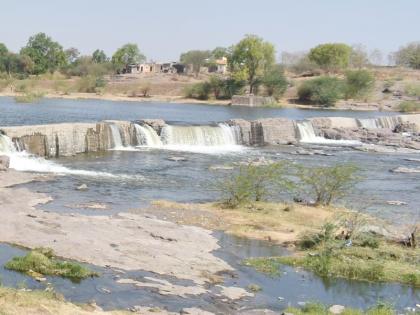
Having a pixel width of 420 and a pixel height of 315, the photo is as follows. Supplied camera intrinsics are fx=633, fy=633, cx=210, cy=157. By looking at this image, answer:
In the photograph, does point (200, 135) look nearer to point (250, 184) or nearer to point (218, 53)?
point (250, 184)

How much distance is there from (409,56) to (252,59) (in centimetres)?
4602

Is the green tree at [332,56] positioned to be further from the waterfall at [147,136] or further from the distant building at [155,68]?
the waterfall at [147,136]

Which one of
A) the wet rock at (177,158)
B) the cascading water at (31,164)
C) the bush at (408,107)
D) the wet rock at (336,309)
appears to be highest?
the bush at (408,107)

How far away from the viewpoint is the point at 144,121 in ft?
95.3

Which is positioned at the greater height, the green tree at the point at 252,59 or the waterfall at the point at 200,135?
the green tree at the point at 252,59

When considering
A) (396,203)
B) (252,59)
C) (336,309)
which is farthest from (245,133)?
(252,59)

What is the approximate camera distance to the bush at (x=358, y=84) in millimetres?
63375

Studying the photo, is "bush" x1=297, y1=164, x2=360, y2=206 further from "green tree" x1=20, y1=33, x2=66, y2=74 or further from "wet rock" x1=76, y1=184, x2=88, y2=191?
"green tree" x1=20, y1=33, x2=66, y2=74

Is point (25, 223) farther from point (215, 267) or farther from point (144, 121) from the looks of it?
point (144, 121)

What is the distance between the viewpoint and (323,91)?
192ft

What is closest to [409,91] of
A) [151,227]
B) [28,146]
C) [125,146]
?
[125,146]

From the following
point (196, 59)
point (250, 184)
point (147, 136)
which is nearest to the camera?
point (250, 184)

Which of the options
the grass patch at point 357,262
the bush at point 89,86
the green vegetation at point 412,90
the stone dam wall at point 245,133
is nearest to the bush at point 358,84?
the green vegetation at point 412,90

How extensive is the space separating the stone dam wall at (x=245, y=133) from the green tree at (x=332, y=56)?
1674 inches
